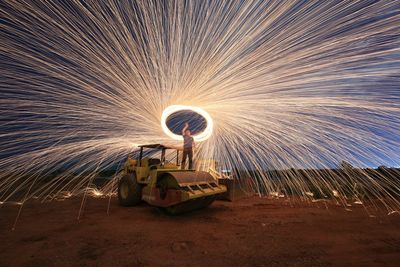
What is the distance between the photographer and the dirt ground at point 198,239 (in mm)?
4195

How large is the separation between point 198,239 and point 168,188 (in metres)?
2.52

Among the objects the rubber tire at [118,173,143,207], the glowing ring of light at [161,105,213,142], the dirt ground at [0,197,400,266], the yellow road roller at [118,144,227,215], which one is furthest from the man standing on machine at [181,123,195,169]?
the dirt ground at [0,197,400,266]

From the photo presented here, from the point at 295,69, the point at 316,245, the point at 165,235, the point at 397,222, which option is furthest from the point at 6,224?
the point at 397,222

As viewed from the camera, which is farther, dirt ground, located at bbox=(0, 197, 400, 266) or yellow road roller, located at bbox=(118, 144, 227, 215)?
yellow road roller, located at bbox=(118, 144, 227, 215)

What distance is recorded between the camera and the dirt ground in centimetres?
420

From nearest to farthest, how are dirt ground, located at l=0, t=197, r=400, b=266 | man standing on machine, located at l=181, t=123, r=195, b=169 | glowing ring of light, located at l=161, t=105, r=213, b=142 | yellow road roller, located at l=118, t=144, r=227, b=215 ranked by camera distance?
dirt ground, located at l=0, t=197, r=400, b=266 < yellow road roller, located at l=118, t=144, r=227, b=215 < glowing ring of light, located at l=161, t=105, r=213, b=142 < man standing on machine, located at l=181, t=123, r=195, b=169

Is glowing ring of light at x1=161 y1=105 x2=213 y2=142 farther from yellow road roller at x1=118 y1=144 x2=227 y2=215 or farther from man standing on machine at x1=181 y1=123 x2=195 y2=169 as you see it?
yellow road roller at x1=118 y1=144 x2=227 y2=215

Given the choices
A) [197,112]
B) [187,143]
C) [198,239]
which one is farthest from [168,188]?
[197,112]

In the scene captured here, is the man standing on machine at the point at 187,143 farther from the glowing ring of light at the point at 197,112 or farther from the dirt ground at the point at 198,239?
the dirt ground at the point at 198,239

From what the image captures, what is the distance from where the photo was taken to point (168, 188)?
754 cm

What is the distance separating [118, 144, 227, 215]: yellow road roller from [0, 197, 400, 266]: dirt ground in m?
0.41

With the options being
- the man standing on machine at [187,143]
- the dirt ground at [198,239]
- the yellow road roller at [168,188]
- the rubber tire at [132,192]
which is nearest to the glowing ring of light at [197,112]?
the man standing on machine at [187,143]

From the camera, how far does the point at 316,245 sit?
4.98 m

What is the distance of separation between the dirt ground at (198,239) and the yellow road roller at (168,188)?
Answer: 407 millimetres
